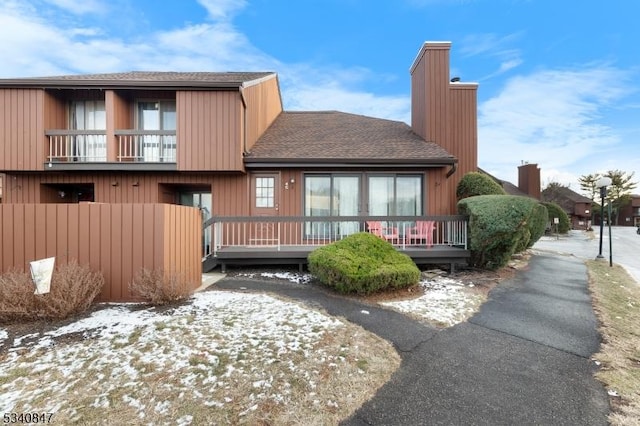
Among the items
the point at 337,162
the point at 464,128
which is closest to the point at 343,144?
the point at 337,162

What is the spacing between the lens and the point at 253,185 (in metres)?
9.21

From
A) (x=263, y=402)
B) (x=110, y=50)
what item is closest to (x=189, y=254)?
(x=263, y=402)

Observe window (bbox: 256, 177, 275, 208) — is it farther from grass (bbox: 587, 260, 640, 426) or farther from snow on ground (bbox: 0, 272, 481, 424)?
grass (bbox: 587, 260, 640, 426)

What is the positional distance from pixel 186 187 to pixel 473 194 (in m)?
9.66

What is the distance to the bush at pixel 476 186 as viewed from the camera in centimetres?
938

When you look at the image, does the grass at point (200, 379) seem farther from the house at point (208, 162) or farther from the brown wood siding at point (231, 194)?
the brown wood siding at point (231, 194)

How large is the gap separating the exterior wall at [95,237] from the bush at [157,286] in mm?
135

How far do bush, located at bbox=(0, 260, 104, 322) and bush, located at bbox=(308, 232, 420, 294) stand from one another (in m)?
3.75

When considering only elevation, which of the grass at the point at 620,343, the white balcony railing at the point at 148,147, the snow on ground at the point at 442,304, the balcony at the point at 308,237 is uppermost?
the white balcony railing at the point at 148,147

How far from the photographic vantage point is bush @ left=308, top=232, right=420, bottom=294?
5.34 meters

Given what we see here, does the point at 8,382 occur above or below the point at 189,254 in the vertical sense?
below

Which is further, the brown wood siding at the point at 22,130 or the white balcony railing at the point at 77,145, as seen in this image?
the white balcony railing at the point at 77,145

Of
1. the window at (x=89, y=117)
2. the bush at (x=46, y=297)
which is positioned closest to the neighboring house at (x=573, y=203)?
the window at (x=89, y=117)

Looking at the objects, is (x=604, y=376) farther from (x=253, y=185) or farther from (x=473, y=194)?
(x=253, y=185)
